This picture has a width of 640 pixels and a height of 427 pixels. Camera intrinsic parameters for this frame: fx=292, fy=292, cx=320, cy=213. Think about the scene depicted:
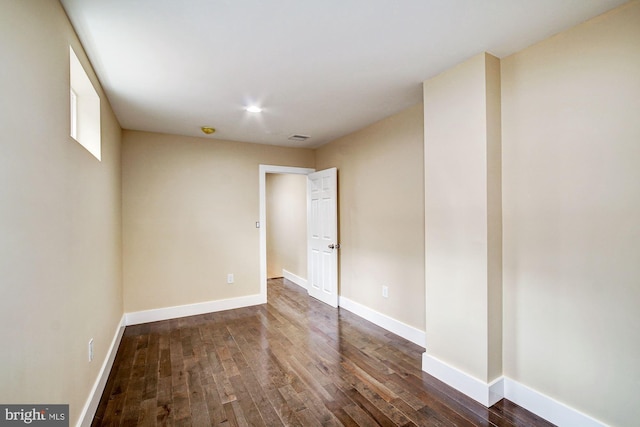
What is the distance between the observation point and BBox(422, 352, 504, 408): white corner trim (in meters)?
1.99

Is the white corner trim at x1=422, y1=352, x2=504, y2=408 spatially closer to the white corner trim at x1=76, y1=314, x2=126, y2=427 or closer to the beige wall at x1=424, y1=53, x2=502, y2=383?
the beige wall at x1=424, y1=53, x2=502, y2=383

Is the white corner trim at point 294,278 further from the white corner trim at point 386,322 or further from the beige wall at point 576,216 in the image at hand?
the beige wall at point 576,216

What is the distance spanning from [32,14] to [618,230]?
2942mm

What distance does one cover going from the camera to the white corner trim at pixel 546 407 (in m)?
1.71

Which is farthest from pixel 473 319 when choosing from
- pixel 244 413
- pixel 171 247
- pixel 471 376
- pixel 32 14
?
pixel 171 247

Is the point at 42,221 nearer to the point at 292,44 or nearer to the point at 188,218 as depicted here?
the point at 292,44

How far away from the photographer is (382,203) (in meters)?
3.41

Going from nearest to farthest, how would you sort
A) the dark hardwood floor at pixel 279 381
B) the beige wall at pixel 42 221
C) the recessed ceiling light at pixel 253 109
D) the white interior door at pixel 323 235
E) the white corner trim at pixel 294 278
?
1. the beige wall at pixel 42 221
2. the dark hardwood floor at pixel 279 381
3. the recessed ceiling light at pixel 253 109
4. the white interior door at pixel 323 235
5. the white corner trim at pixel 294 278

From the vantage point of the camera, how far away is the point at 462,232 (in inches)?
84.0

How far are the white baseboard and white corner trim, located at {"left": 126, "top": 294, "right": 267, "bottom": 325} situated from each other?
272cm

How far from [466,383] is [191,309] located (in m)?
3.30

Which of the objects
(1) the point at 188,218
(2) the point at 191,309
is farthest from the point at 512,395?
(1) the point at 188,218

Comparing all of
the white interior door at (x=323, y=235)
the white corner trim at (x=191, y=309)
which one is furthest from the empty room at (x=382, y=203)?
the white interior door at (x=323, y=235)

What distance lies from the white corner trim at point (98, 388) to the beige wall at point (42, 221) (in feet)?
0.21
